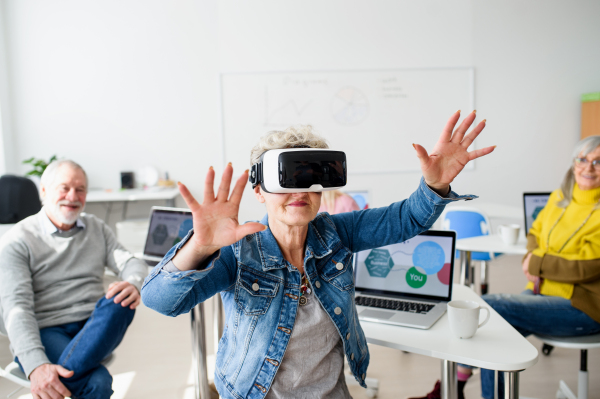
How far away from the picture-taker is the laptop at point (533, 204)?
8.95 feet

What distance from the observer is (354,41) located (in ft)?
14.9

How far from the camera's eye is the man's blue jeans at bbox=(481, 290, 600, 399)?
173cm

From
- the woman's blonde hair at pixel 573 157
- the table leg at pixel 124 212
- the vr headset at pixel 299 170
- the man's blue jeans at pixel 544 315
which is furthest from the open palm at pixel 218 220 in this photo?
the table leg at pixel 124 212

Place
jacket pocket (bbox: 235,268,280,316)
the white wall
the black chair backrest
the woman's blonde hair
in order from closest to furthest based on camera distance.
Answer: jacket pocket (bbox: 235,268,280,316)
the woman's blonde hair
the black chair backrest
the white wall

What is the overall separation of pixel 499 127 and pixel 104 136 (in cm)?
408

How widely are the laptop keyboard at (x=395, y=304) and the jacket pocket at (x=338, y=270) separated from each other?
391 millimetres

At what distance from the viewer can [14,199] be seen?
9.63 feet

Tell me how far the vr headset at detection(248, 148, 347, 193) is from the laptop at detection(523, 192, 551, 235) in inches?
83.8

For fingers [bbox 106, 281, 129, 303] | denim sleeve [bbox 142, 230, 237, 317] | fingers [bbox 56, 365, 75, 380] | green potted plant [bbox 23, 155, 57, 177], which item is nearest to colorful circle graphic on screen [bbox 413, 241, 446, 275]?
denim sleeve [bbox 142, 230, 237, 317]

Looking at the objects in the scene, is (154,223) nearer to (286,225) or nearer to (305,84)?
(286,225)

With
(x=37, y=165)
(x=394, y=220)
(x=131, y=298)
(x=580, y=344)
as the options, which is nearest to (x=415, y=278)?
(x=394, y=220)

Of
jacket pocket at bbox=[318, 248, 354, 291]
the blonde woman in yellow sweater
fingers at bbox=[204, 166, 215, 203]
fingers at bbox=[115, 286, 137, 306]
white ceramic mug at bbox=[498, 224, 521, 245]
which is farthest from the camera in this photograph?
white ceramic mug at bbox=[498, 224, 521, 245]

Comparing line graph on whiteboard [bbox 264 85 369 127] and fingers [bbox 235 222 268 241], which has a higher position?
line graph on whiteboard [bbox 264 85 369 127]

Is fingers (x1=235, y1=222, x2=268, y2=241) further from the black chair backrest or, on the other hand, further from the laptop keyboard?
the black chair backrest
